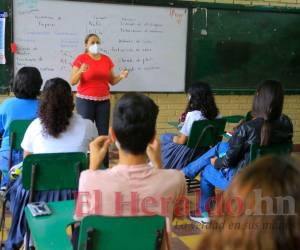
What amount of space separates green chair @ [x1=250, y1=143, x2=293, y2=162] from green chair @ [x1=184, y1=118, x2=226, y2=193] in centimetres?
69

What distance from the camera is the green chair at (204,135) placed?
3.50 m

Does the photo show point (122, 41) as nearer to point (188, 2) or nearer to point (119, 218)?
point (188, 2)

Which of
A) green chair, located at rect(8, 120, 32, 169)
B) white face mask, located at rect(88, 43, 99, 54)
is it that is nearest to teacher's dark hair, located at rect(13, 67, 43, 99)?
green chair, located at rect(8, 120, 32, 169)

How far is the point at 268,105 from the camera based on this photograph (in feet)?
9.34

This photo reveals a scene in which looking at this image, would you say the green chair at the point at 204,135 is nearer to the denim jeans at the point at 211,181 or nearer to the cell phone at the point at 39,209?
the denim jeans at the point at 211,181

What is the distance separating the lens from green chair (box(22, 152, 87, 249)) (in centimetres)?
219

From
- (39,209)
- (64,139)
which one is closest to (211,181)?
(64,139)

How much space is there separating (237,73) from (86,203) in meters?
4.30

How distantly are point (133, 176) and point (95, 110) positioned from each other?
288 centimetres

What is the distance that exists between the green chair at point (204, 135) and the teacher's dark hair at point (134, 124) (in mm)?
1776

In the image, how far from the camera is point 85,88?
4379 millimetres

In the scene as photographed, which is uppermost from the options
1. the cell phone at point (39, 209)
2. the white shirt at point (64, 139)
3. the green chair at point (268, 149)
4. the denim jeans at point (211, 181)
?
the white shirt at point (64, 139)

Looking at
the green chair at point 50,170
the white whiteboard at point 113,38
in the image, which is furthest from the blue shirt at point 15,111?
the white whiteboard at point 113,38

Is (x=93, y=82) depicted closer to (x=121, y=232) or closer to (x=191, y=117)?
(x=191, y=117)
